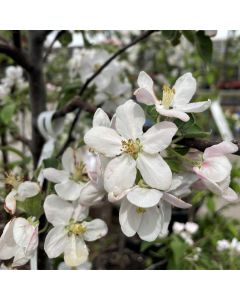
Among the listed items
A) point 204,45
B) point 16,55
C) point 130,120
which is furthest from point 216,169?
point 16,55

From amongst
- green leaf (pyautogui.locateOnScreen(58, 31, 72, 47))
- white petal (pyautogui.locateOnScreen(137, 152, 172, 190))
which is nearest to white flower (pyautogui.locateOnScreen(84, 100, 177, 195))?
white petal (pyautogui.locateOnScreen(137, 152, 172, 190))

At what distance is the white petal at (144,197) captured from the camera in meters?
0.45

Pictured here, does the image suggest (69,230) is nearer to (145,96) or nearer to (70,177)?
(70,177)

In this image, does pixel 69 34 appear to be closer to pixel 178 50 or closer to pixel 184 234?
pixel 184 234

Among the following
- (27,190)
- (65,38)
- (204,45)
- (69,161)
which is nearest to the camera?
(27,190)

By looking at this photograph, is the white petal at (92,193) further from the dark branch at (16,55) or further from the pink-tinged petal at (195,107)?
the dark branch at (16,55)

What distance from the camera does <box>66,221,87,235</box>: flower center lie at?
580 mm

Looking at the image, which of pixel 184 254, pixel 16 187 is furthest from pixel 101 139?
pixel 184 254

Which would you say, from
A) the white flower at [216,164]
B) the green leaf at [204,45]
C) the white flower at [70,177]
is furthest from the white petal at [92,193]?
the green leaf at [204,45]

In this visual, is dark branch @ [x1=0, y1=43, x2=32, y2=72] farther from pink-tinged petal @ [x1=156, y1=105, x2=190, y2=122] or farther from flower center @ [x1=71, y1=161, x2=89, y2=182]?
pink-tinged petal @ [x1=156, y1=105, x2=190, y2=122]

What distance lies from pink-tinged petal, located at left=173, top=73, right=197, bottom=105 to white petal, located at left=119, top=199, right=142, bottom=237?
0.13 m

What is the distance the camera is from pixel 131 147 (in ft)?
1.62

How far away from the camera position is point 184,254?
4.80 ft

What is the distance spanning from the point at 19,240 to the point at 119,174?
0.15m
